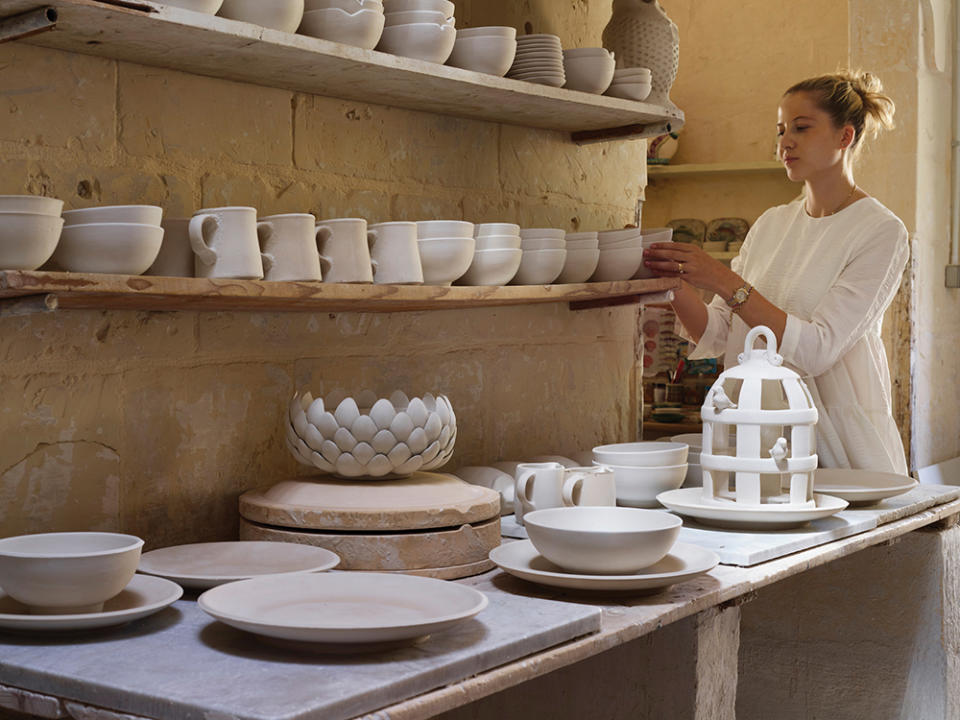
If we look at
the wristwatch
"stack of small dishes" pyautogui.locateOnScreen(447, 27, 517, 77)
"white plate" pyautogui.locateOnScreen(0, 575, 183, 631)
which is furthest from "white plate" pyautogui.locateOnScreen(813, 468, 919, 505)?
"white plate" pyautogui.locateOnScreen(0, 575, 183, 631)

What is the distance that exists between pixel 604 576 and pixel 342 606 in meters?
0.38

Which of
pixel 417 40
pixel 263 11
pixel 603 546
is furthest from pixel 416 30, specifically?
pixel 603 546

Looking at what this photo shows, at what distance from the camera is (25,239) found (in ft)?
4.42

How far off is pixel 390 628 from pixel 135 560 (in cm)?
35

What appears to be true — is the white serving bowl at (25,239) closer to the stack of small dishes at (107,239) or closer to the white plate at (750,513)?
the stack of small dishes at (107,239)

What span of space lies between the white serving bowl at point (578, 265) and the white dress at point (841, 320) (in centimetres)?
54

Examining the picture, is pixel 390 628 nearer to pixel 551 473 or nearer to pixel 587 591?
pixel 587 591

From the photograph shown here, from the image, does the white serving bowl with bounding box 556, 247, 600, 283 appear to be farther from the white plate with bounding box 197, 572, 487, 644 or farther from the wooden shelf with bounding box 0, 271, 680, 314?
the white plate with bounding box 197, 572, 487, 644

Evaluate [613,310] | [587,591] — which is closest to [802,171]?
[613,310]

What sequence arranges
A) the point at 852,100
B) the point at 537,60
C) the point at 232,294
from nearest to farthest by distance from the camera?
the point at 232,294, the point at 537,60, the point at 852,100

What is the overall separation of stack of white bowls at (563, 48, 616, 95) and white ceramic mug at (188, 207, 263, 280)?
885 mm

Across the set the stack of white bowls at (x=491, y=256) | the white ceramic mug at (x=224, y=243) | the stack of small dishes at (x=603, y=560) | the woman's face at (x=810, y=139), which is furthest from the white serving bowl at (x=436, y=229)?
the woman's face at (x=810, y=139)

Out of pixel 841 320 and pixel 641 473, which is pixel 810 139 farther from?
pixel 641 473

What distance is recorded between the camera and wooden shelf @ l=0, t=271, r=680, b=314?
4.49ft
